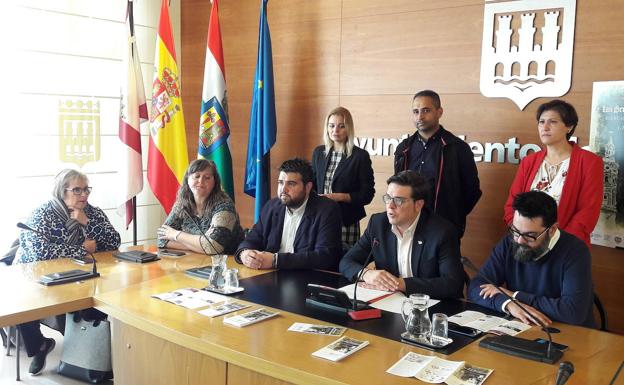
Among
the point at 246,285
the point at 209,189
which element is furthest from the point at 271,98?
the point at 246,285

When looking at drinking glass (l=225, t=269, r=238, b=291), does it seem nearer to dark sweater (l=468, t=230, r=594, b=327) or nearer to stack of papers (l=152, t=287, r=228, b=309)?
stack of papers (l=152, t=287, r=228, b=309)

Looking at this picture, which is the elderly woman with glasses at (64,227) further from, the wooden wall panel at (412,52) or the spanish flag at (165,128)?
the wooden wall panel at (412,52)

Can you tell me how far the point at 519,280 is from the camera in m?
2.49

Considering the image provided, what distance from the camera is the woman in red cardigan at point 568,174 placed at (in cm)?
309

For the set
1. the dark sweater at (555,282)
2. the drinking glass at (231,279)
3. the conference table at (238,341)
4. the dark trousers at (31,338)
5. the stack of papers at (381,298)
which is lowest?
the dark trousers at (31,338)

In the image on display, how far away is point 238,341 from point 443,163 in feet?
6.56

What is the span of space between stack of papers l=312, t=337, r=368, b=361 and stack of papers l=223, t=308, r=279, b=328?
0.35m

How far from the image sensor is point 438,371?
178cm

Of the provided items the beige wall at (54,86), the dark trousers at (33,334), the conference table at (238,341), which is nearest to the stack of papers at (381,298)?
the conference table at (238,341)

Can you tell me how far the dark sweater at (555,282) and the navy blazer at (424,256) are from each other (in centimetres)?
15

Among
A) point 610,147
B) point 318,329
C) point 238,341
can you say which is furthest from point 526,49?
point 238,341

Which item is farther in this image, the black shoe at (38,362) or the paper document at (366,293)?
the black shoe at (38,362)

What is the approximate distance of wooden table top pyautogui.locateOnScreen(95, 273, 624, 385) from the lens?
5.76ft

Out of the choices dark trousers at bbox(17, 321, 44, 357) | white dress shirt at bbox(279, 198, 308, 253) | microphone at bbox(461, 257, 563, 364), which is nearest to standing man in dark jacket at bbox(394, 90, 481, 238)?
white dress shirt at bbox(279, 198, 308, 253)
